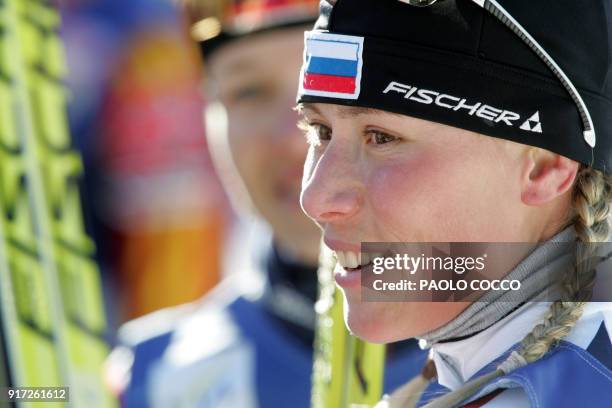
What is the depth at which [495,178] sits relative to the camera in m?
2.15

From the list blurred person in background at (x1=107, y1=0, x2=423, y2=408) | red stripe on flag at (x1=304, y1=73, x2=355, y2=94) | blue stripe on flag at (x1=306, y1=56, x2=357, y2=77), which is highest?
blue stripe on flag at (x1=306, y1=56, x2=357, y2=77)

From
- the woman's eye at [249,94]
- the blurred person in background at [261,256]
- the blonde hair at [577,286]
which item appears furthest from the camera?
the woman's eye at [249,94]

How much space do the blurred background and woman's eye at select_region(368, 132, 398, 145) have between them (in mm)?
3913

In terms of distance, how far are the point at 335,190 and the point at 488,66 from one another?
0.35 metres

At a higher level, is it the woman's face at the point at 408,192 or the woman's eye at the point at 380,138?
the woman's eye at the point at 380,138

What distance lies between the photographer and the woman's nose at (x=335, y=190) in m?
2.14

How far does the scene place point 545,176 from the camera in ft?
7.15

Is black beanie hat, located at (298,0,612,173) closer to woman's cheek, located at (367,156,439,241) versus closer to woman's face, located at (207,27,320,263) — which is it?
woman's cheek, located at (367,156,439,241)

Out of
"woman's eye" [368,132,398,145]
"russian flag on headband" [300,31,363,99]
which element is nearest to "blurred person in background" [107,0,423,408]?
"russian flag on headband" [300,31,363,99]

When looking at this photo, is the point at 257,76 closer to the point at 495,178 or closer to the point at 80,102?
the point at 80,102

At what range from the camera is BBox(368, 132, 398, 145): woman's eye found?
2.17 metres

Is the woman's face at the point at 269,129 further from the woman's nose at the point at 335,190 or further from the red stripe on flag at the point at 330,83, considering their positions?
the woman's nose at the point at 335,190

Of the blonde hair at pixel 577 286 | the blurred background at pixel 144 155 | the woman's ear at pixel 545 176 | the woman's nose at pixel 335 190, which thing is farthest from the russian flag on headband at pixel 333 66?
the blurred background at pixel 144 155

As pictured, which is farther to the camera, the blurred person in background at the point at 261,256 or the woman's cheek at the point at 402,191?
the blurred person in background at the point at 261,256
